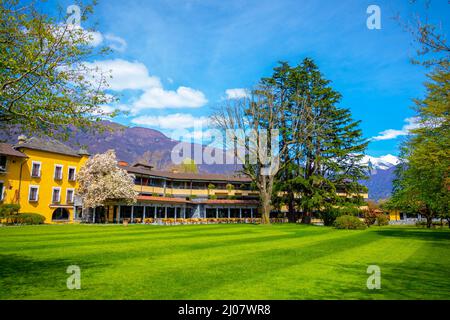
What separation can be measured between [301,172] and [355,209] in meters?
8.65

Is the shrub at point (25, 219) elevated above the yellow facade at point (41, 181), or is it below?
below

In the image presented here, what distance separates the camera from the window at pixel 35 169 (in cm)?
4200

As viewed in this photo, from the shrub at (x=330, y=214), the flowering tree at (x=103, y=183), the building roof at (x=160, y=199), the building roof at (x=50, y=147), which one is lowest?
the shrub at (x=330, y=214)

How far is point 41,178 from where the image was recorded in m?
42.8

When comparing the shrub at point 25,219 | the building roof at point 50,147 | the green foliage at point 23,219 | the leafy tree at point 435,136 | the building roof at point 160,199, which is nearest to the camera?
the leafy tree at point 435,136

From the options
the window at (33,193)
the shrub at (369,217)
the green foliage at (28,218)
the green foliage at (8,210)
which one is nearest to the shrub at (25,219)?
the green foliage at (28,218)

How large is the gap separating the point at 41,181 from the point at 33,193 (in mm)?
1771

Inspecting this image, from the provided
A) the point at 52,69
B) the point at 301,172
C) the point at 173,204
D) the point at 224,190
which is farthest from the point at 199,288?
the point at 224,190

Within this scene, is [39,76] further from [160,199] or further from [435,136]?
[160,199]

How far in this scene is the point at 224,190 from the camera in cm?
6106

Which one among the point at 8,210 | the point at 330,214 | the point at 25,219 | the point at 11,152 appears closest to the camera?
the point at 8,210

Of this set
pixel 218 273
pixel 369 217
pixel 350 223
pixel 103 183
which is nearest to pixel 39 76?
pixel 218 273

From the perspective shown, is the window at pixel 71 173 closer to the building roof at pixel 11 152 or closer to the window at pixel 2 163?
the building roof at pixel 11 152
